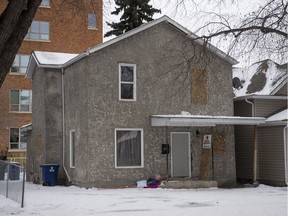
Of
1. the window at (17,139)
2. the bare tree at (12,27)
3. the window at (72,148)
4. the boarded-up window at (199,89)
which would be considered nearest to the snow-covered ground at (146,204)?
the window at (72,148)

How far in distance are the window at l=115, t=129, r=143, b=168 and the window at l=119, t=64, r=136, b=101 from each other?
1526 mm

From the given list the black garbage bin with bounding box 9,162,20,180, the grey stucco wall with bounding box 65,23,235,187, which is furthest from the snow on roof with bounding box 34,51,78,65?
the black garbage bin with bounding box 9,162,20,180

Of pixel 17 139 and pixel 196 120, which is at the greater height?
pixel 196 120

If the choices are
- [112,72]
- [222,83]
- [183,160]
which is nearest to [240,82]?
[222,83]

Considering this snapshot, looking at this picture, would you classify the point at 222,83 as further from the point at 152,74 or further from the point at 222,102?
the point at 152,74

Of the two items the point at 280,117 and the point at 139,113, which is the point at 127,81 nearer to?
the point at 139,113

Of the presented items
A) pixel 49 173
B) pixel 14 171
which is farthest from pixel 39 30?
pixel 14 171

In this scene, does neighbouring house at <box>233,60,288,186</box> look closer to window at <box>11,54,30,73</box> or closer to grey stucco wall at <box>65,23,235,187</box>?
grey stucco wall at <box>65,23,235,187</box>

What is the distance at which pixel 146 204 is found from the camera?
15062mm

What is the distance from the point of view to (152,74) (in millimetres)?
22297

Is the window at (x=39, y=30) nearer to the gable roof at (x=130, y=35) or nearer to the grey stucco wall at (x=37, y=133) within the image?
the grey stucco wall at (x=37, y=133)

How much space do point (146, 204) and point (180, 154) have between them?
7.70m

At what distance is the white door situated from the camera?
2239 centimetres

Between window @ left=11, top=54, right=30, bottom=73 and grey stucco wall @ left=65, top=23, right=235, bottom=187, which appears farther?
window @ left=11, top=54, right=30, bottom=73
